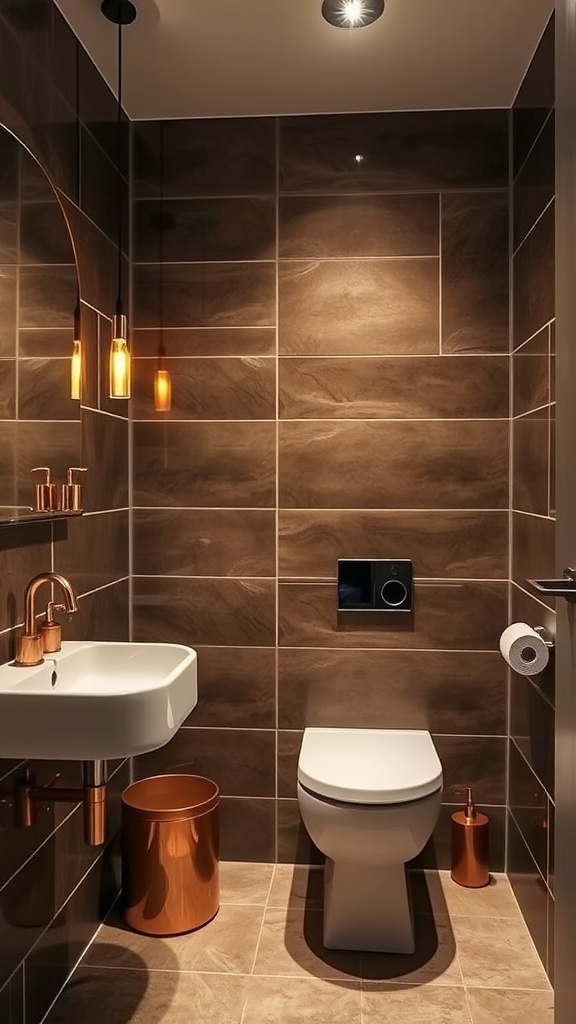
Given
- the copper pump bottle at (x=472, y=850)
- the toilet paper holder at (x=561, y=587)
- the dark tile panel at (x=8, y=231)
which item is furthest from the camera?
the copper pump bottle at (x=472, y=850)

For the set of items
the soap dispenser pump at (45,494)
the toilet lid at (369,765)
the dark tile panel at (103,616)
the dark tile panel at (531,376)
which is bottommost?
the toilet lid at (369,765)

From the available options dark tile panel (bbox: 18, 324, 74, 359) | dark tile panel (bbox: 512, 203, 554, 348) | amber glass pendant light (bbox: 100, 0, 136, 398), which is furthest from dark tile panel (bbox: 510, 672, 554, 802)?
dark tile panel (bbox: 18, 324, 74, 359)

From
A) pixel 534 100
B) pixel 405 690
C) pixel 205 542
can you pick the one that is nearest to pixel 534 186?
pixel 534 100

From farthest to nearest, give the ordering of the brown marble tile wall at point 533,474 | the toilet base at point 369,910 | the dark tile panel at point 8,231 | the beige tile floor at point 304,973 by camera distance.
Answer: the toilet base at point 369,910, the brown marble tile wall at point 533,474, the beige tile floor at point 304,973, the dark tile panel at point 8,231

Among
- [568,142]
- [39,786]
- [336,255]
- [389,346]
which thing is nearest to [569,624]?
[568,142]

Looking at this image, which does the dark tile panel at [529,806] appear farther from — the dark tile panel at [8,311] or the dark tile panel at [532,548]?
the dark tile panel at [8,311]

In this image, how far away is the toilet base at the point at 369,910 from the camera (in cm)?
210

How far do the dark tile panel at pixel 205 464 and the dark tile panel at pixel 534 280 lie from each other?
841 mm

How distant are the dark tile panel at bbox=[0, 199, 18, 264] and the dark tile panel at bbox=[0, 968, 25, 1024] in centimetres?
153

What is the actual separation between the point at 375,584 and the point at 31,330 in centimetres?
132

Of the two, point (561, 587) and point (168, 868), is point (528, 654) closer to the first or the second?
point (561, 587)

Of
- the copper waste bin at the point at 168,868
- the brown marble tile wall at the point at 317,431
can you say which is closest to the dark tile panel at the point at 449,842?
the brown marble tile wall at the point at 317,431

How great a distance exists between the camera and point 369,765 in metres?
2.14

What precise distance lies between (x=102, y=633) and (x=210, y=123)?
5.51 feet
